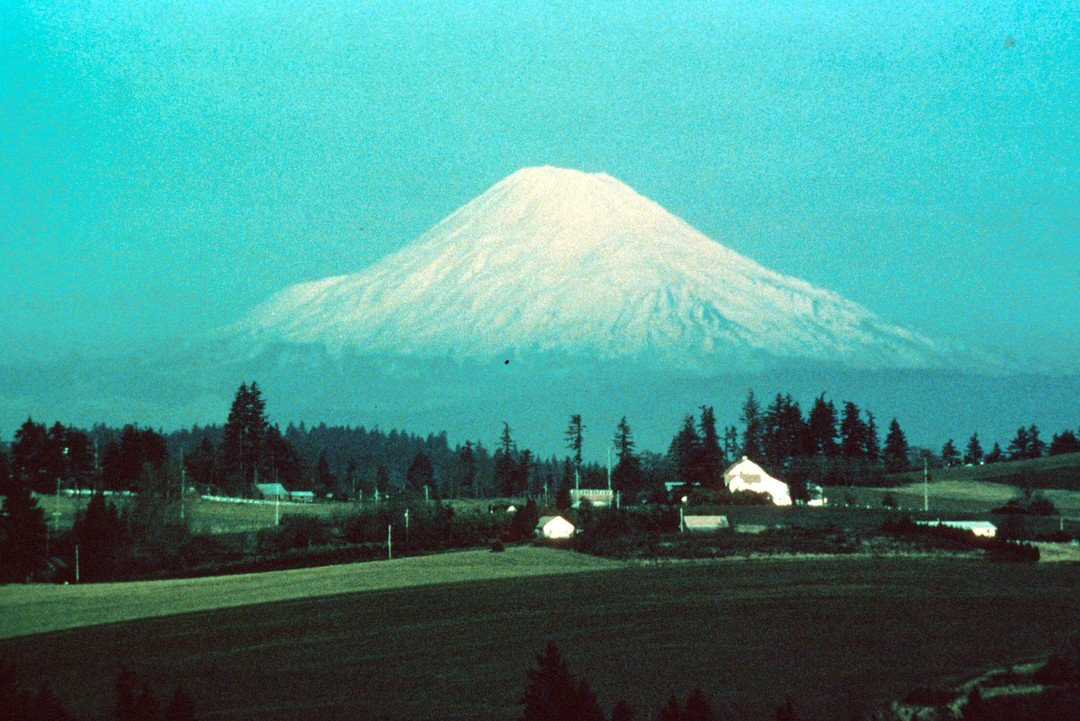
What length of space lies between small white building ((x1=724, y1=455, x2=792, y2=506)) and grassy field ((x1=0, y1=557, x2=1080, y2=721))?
5741cm

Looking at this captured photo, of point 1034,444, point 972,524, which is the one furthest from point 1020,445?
point 972,524

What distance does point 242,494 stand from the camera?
144500 millimetres

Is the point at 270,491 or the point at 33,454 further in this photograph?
the point at 270,491

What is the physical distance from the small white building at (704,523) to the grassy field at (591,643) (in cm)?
2613

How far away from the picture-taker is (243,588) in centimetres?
5953

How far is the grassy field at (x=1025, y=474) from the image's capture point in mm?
127581

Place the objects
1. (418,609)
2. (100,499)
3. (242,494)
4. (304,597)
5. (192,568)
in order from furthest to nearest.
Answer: (242,494) → (100,499) → (192,568) → (304,597) → (418,609)

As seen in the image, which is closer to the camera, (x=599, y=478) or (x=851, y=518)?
(x=851, y=518)

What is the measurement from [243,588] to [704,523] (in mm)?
35860

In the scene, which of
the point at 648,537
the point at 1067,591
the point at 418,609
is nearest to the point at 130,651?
the point at 418,609

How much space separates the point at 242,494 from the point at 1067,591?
10476 cm

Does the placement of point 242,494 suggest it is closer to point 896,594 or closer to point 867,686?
point 896,594

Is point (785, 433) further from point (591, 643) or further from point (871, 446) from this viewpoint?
point (591, 643)

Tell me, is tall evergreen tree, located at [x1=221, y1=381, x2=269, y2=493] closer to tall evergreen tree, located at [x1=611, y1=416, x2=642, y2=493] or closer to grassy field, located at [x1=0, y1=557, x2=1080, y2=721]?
tall evergreen tree, located at [x1=611, y1=416, x2=642, y2=493]
